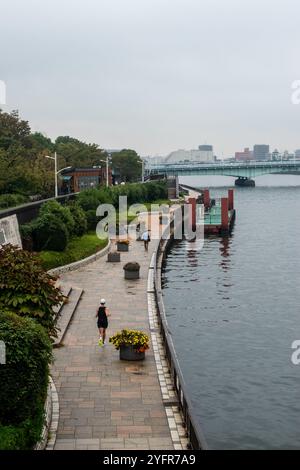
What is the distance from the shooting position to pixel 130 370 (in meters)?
20.2

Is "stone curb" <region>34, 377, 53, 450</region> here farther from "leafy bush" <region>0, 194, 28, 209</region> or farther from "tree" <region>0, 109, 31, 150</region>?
"tree" <region>0, 109, 31, 150</region>

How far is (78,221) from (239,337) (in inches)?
811

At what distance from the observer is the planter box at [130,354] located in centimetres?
2094

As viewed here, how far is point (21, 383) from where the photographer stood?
1398 centimetres

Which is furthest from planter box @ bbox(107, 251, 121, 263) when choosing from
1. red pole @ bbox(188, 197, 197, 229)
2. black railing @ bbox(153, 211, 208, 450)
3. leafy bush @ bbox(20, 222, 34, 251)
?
red pole @ bbox(188, 197, 197, 229)

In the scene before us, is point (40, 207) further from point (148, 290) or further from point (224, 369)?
point (224, 369)

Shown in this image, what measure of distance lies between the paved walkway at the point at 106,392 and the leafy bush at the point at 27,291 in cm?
216

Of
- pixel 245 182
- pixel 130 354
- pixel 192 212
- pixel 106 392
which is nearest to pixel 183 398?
pixel 106 392

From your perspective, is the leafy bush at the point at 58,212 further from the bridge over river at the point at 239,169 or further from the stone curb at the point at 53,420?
the bridge over river at the point at 239,169

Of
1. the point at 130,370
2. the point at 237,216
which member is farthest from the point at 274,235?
the point at 130,370

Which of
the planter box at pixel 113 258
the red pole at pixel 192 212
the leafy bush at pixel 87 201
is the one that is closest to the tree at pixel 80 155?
the red pole at pixel 192 212

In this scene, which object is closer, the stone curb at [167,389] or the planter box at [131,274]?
the stone curb at [167,389]

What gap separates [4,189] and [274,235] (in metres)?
29.6

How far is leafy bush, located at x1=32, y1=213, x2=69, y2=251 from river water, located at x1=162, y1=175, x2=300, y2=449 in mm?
7218
